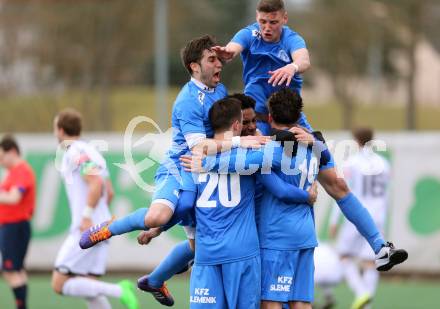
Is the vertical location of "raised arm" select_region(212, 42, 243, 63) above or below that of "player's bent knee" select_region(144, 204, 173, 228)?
above

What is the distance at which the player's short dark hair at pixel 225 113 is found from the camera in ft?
24.9

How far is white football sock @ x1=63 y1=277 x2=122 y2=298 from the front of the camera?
32.9 ft

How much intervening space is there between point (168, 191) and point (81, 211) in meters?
2.56

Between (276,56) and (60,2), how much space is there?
9910 mm

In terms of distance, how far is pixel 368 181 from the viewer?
12.6m

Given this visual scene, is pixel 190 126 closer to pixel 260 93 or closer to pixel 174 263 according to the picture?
pixel 260 93

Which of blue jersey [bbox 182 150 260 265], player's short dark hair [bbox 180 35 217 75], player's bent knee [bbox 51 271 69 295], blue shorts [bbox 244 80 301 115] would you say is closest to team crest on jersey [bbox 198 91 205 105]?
player's short dark hair [bbox 180 35 217 75]

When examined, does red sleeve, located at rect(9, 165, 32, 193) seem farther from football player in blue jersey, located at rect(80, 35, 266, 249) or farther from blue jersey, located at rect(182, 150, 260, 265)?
blue jersey, located at rect(182, 150, 260, 265)

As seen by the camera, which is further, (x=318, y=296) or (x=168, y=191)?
(x=318, y=296)

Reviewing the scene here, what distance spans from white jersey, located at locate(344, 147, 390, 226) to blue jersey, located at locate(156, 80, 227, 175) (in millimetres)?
4765

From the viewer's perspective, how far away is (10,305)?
12.3 meters

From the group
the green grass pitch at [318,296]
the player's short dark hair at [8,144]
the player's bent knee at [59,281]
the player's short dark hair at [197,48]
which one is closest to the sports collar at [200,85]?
the player's short dark hair at [197,48]

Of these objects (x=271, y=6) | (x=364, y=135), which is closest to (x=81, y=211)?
(x=271, y=6)

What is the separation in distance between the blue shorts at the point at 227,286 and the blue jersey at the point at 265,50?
1.49 meters
